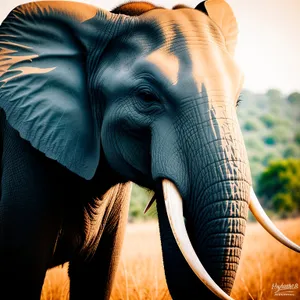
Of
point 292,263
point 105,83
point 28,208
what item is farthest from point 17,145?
point 292,263

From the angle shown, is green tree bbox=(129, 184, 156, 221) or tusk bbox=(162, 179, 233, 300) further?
green tree bbox=(129, 184, 156, 221)

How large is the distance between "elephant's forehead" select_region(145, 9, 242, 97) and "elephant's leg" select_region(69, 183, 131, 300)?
46.2 inches

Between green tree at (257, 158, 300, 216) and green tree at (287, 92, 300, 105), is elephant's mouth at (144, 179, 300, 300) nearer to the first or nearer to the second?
green tree at (257, 158, 300, 216)

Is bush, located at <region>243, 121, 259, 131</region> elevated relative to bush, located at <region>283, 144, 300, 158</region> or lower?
elevated

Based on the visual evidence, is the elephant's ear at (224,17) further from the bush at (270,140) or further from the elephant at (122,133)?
the bush at (270,140)

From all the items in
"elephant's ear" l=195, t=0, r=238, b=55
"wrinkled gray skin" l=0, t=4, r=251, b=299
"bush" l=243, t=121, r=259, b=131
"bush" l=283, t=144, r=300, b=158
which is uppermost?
"bush" l=243, t=121, r=259, b=131

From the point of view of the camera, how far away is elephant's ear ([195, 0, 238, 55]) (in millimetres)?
2811

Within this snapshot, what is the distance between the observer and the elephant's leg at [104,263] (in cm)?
345

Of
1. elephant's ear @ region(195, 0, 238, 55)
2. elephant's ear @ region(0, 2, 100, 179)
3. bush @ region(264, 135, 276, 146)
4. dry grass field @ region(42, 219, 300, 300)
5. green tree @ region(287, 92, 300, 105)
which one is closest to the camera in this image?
elephant's ear @ region(0, 2, 100, 179)

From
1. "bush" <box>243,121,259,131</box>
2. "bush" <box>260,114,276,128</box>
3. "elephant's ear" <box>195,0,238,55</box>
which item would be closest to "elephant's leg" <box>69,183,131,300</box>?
"elephant's ear" <box>195,0,238,55</box>

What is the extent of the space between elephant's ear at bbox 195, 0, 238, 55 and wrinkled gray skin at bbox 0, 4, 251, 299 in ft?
0.53

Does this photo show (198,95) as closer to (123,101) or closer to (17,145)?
(123,101)

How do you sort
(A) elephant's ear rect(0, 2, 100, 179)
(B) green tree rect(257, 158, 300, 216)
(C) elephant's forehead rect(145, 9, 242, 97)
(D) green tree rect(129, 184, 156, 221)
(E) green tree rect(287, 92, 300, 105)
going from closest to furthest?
(C) elephant's forehead rect(145, 9, 242, 97) < (A) elephant's ear rect(0, 2, 100, 179) < (D) green tree rect(129, 184, 156, 221) < (B) green tree rect(257, 158, 300, 216) < (E) green tree rect(287, 92, 300, 105)

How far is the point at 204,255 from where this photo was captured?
223cm
